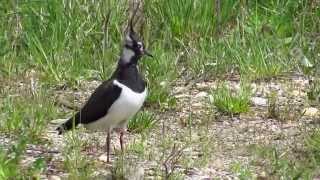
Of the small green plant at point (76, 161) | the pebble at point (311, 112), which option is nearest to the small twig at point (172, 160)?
the small green plant at point (76, 161)

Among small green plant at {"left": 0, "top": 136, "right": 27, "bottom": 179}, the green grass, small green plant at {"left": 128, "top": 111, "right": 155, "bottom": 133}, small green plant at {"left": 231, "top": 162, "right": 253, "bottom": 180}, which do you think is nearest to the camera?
small green plant at {"left": 0, "top": 136, "right": 27, "bottom": 179}

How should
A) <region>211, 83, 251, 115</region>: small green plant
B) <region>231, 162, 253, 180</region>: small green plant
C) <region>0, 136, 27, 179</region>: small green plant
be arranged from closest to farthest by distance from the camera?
<region>0, 136, 27, 179</region>: small green plant
<region>231, 162, 253, 180</region>: small green plant
<region>211, 83, 251, 115</region>: small green plant

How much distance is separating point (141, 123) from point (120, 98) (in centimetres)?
75

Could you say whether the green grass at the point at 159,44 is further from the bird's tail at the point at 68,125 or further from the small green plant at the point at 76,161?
the small green plant at the point at 76,161

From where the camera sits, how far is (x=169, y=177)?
16.3 feet

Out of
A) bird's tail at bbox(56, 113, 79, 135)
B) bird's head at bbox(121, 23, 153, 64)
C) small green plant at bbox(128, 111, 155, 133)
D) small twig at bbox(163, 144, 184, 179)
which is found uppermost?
bird's head at bbox(121, 23, 153, 64)

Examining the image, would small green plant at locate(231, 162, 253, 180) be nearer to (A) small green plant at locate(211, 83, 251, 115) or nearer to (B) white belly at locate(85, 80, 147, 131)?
(B) white belly at locate(85, 80, 147, 131)

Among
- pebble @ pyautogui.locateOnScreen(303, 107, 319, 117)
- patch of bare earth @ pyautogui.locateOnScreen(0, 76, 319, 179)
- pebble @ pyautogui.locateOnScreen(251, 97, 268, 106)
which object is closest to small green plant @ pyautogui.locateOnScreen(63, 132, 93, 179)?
patch of bare earth @ pyautogui.locateOnScreen(0, 76, 319, 179)

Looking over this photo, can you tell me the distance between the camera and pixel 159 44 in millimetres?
7246

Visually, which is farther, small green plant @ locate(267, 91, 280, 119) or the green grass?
the green grass

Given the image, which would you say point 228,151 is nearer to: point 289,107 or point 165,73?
point 289,107

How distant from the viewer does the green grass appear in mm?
6461

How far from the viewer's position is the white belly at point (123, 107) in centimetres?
518

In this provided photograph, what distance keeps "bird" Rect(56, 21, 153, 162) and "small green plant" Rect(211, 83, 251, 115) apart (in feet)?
3.62
